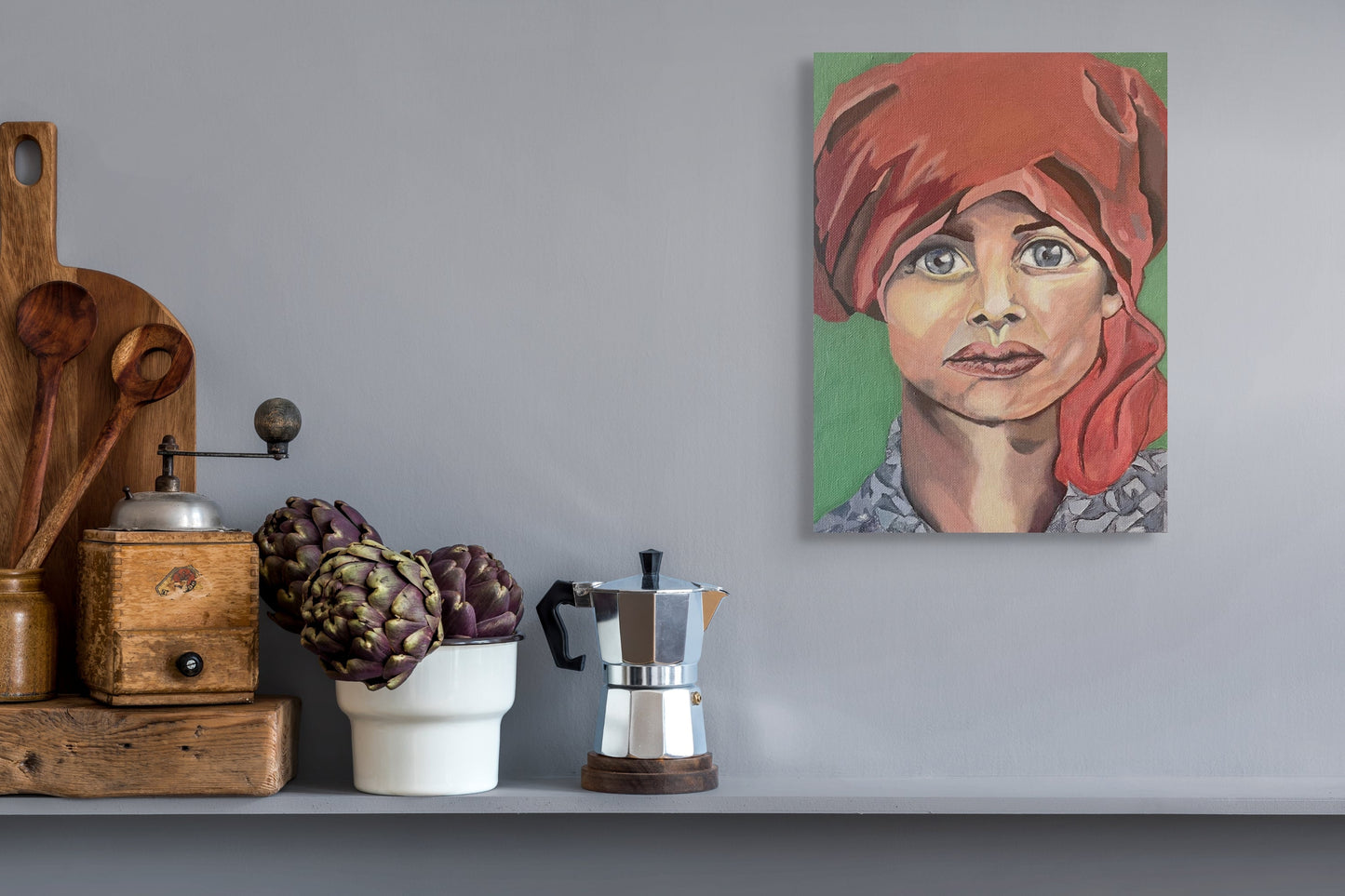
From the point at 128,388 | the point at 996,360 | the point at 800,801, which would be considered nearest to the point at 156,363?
the point at 128,388

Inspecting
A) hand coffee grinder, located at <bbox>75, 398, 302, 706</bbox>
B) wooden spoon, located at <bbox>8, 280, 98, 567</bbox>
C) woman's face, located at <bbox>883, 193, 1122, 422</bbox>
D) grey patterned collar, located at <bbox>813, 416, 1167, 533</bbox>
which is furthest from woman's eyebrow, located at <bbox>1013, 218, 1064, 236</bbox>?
wooden spoon, located at <bbox>8, 280, 98, 567</bbox>

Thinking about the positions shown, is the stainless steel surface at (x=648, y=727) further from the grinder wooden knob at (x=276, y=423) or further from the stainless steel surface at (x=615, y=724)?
the grinder wooden knob at (x=276, y=423)

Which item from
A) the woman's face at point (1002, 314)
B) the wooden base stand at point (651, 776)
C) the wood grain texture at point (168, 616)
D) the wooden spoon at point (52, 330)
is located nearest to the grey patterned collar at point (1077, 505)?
the woman's face at point (1002, 314)

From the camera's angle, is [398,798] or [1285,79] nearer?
[398,798]

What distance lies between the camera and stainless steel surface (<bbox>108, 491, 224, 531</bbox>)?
1.16 m

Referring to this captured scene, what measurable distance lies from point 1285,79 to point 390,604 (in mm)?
1239

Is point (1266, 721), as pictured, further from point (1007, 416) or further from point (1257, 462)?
point (1007, 416)

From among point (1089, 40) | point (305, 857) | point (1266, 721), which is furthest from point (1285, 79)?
point (305, 857)

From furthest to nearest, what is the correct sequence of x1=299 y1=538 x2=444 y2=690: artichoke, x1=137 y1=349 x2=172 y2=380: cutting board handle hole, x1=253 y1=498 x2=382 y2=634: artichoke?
1. x1=137 y1=349 x2=172 y2=380: cutting board handle hole
2. x1=253 y1=498 x2=382 y2=634: artichoke
3. x1=299 y1=538 x2=444 y2=690: artichoke

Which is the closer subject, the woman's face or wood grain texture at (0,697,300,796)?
wood grain texture at (0,697,300,796)

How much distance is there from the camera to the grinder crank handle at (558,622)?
4.10 feet

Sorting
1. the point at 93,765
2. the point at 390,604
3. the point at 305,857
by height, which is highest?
the point at 390,604

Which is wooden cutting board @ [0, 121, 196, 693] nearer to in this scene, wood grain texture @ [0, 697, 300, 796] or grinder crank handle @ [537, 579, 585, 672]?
wood grain texture @ [0, 697, 300, 796]

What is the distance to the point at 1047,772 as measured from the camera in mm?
1327
